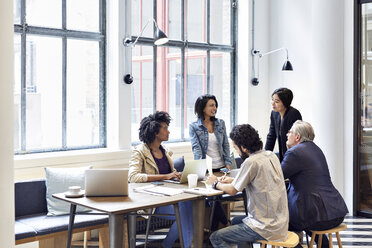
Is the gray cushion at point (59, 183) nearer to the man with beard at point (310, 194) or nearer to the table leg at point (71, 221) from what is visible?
the table leg at point (71, 221)

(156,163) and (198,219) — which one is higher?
(156,163)

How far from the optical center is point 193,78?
7.46m

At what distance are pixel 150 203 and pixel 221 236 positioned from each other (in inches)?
26.0

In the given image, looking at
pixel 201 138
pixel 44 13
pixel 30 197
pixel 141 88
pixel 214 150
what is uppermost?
pixel 44 13

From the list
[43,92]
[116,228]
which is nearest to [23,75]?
[43,92]

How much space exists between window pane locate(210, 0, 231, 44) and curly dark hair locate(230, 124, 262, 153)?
3.64 meters

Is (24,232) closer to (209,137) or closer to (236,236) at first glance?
(236,236)

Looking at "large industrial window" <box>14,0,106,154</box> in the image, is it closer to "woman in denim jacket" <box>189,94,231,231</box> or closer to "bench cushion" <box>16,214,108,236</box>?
"bench cushion" <box>16,214,108,236</box>

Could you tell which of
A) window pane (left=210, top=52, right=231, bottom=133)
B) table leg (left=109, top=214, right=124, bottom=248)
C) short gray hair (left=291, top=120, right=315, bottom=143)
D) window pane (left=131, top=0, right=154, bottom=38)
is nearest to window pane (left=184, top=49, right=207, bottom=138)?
window pane (left=210, top=52, right=231, bottom=133)

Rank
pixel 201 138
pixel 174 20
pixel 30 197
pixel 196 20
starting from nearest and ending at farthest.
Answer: pixel 30 197 < pixel 201 138 < pixel 174 20 < pixel 196 20

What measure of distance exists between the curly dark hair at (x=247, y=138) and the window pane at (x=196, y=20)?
3.37 meters

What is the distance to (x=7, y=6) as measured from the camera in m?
2.82

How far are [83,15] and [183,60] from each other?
1.70 m

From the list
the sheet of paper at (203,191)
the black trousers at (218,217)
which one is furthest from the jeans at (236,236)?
the black trousers at (218,217)
